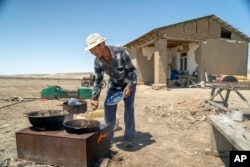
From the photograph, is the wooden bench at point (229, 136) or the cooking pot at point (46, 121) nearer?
the wooden bench at point (229, 136)

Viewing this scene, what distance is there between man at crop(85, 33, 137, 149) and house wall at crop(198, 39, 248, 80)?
1263cm

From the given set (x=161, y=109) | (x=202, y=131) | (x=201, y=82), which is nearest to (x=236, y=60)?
(x=201, y=82)

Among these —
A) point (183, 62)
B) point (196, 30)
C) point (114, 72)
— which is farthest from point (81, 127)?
point (183, 62)

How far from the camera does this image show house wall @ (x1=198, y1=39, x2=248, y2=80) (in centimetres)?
1559

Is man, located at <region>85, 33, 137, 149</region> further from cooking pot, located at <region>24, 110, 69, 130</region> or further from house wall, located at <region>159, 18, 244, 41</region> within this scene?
house wall, located at <region>159, 18, 244, 41</region>

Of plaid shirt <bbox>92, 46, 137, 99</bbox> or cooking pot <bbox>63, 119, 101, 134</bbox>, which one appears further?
plaid shirt <bbox>92, 46, 137, 99</bbox>

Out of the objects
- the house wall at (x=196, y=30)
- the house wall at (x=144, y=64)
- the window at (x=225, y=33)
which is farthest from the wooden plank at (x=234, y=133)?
the house wall at (x=144, y=64)

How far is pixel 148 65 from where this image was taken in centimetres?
1866

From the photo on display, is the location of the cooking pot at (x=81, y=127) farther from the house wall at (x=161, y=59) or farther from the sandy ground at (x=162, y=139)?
the house wall at (x=161, y=59)

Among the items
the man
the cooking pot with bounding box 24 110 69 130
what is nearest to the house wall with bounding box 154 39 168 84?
the man

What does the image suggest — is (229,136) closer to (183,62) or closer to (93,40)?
(93,40)

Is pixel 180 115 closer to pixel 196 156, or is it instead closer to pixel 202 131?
pixel 202 131

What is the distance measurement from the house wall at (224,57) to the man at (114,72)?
1263 cm

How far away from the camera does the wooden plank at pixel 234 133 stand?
2311 mm
